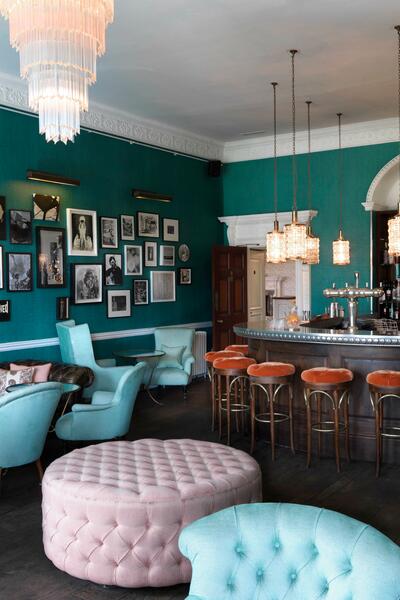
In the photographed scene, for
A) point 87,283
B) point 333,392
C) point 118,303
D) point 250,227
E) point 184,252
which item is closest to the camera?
point 333,392

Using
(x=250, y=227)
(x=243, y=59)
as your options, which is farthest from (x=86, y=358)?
(x=250, y=227)

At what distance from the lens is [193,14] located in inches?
210

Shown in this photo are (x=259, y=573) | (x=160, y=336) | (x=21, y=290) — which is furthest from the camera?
(x=160, y=336)

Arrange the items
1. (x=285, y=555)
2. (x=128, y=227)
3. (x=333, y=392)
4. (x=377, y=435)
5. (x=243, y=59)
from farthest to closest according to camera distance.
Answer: (x=128, y=227), (x=243, y=59), (x=333, y=392), (x=377, y=435), (x=285, y=555)

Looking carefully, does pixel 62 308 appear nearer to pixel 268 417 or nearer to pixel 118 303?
pixel 118 303

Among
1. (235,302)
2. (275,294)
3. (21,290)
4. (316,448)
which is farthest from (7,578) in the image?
(275,294)

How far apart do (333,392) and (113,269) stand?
400cm

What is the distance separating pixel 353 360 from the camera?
18.4 feet

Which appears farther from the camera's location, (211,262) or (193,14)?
(211,262)

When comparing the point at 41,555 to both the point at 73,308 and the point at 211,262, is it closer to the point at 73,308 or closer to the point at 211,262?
the point at 73,308

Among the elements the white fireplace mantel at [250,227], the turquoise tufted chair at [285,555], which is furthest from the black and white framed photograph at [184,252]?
the turquoise tufted chair at [285,555]

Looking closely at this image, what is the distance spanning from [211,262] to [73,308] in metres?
3.01

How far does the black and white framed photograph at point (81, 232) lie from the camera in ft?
25.3

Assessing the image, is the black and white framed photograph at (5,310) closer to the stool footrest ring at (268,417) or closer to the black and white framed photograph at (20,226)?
the black and white framed photograph at (20,226)
